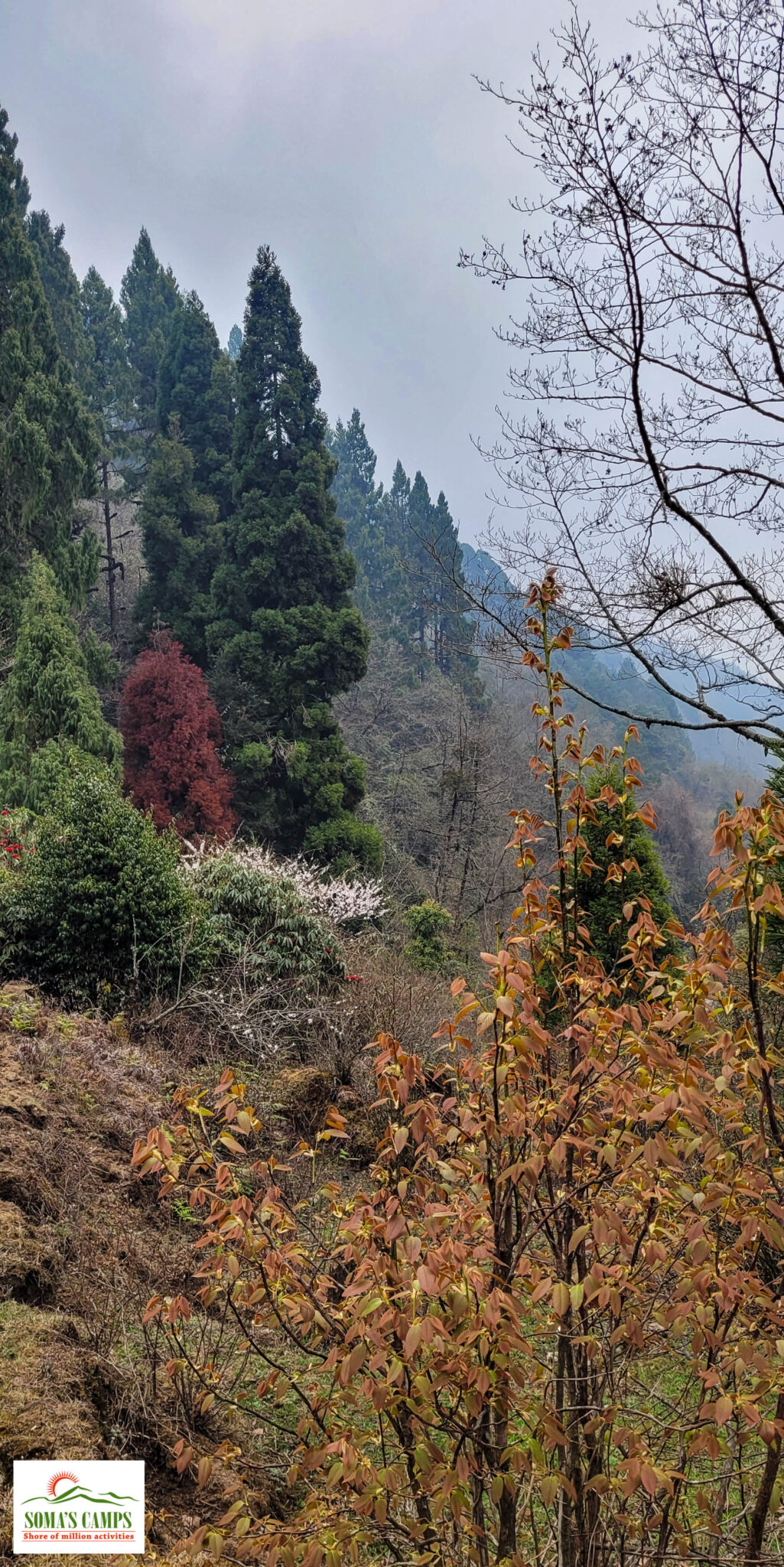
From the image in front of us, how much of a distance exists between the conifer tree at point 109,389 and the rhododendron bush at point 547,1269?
22.5m

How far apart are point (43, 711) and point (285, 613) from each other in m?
5.98

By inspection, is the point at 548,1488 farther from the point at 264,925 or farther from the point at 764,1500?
the point at 264,925

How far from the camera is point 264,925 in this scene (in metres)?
8.84

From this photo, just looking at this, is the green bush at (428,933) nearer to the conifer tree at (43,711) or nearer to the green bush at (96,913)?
the green bush at (96,913)

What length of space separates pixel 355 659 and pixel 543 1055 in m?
17.1

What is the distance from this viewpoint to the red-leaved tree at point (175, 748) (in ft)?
52.8

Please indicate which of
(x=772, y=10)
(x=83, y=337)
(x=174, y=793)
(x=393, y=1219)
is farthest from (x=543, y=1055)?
(x=83, y=337)

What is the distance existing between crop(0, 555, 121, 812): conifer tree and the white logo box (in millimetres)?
11702

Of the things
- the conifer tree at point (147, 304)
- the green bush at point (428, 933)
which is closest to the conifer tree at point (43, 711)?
the green bush at point (428, 933)

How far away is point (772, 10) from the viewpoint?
12.2ft

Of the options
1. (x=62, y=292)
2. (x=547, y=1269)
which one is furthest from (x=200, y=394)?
(x=547, y=1269)

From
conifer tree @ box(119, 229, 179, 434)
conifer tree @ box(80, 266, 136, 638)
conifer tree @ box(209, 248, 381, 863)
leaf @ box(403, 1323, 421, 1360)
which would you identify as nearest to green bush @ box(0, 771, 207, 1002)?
leaf @ box(403, 1323, 421, 1360)

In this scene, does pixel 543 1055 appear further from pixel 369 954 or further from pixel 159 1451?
pixel 369 954

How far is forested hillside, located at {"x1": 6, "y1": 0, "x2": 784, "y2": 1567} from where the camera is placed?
1.55m
